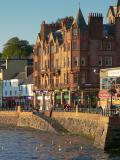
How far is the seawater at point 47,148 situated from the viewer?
242 ft

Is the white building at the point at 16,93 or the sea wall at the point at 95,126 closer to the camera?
the sea wall at the point at 95,126

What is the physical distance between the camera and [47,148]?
8344 centimetres

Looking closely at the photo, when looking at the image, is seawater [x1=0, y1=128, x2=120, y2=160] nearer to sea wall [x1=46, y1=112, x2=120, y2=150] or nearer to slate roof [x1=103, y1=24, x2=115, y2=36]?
sea wall [x1=46, y1=112, x2=120, y2=150]

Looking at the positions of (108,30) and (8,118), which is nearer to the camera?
(108,30)

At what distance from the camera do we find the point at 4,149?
8400 centimetres

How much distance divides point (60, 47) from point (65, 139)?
50637 mm

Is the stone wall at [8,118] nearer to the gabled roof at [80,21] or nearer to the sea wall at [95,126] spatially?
the sea wall at [95,126]

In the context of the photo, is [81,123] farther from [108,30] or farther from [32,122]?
[108,30]

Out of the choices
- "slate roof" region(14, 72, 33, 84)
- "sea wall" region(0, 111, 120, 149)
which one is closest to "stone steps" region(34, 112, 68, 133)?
"sea wall" region(0, 111, 120, 149)

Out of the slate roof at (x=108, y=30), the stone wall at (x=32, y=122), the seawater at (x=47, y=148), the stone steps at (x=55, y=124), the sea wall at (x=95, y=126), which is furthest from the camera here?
the slate roof at (x=108, y=30)

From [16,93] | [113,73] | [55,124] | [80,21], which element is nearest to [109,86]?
[113,73]

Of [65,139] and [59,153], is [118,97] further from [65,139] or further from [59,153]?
[59,153]

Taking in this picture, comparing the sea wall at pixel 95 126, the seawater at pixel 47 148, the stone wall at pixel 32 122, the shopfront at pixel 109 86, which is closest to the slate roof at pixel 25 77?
the stone wall at pixel 32 122

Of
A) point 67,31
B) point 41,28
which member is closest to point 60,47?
point 67,31
